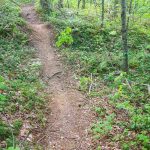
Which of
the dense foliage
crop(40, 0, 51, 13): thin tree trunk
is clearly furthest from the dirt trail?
crop(40, 0, 51, 13): thin tree trunk

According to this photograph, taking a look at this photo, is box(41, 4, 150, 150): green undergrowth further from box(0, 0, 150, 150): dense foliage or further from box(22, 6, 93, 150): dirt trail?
box(22, 6, 93, 150): dirt trail

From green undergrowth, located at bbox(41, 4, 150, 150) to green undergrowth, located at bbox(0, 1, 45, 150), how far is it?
6.81 ft

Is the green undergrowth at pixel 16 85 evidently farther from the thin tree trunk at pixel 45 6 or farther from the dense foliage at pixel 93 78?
the thin tree trunk at pixel 45 6

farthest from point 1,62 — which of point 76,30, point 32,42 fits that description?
point 76,30

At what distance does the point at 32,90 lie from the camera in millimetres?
11016

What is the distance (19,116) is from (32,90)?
1.98 metres

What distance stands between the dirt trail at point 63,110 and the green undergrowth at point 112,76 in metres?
0.46

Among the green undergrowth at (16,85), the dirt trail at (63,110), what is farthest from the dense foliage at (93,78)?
the dirt trail at (63,110)

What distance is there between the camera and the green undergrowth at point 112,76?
9.12m

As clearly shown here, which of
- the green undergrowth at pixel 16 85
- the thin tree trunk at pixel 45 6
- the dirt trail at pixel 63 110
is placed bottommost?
the dirt trail at pixel 63 110

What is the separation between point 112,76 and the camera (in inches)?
559

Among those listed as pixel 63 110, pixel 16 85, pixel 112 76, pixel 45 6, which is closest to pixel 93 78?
pixel 112 76

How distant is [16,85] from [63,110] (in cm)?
217

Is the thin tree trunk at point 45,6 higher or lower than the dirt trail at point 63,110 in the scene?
higher
